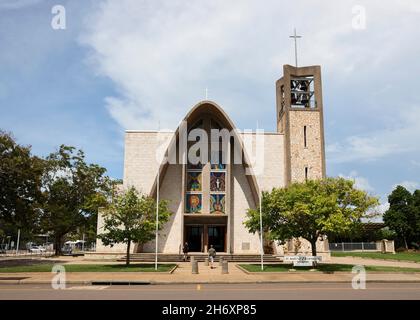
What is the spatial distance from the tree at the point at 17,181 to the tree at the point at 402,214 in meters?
50.0

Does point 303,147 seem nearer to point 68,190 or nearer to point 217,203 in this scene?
point 217,203

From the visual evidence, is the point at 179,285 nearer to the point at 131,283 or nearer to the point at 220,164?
the point at 131,283

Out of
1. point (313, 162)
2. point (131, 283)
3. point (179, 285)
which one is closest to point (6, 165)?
point (131, 283)

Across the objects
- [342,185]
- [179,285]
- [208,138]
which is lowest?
[179,285]

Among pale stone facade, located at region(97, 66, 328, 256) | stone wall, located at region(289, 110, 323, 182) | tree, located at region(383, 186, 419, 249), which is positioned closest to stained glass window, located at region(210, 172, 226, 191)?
pale stone facade, located at region(97, 66, 328, 256)

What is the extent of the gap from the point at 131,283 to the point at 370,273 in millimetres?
13928

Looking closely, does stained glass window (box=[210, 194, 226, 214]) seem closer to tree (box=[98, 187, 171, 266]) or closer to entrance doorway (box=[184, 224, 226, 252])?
entrance doorway (box=[184, 224, 226, 252])

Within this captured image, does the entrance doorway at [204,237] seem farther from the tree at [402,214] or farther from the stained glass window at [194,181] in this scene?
the tree at [402,214]

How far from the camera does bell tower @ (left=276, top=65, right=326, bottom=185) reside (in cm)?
3853

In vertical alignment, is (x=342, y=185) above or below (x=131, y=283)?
above

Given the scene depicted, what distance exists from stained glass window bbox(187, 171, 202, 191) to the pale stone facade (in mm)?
534

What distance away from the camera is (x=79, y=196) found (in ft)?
156

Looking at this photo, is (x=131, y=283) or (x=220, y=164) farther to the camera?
(x=220, y=164)

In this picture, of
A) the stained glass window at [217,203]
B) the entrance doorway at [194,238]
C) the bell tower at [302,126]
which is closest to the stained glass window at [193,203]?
the stained glass window at [217,203]
